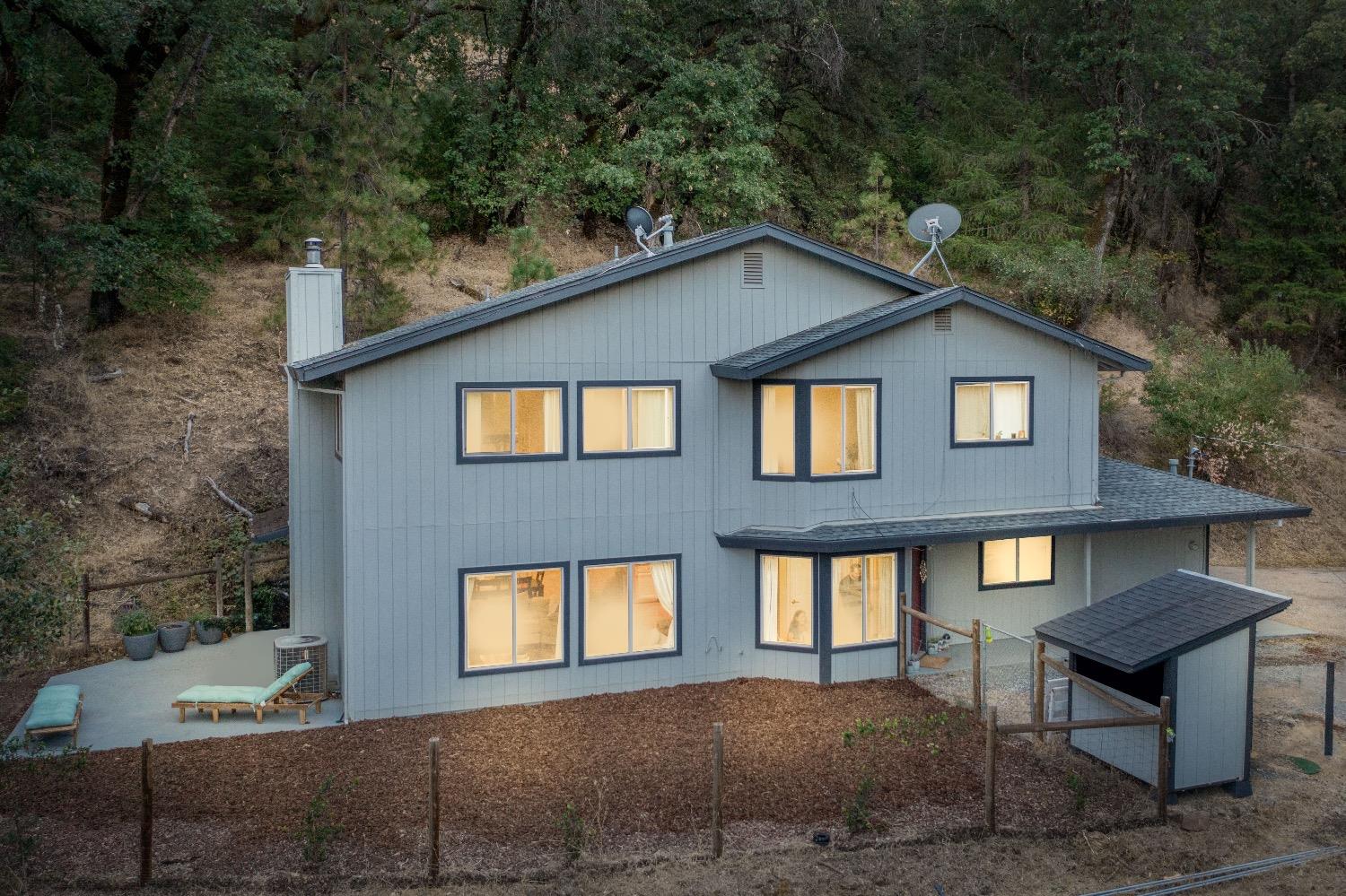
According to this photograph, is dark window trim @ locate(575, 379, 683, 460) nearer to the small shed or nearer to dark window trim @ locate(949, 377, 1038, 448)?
dark window trim @ locate(949, 377, 1038, 448)

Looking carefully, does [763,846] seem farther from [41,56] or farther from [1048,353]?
[41,56]

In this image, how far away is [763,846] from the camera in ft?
29.1

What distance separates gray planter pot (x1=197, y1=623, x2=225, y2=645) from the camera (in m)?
16.2

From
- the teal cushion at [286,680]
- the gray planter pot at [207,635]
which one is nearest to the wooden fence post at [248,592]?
the gray planter pot at [207,635]

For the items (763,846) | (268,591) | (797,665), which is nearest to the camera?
(763,846)

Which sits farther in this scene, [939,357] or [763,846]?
[939,357]

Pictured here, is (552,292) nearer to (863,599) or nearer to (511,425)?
(511,425)

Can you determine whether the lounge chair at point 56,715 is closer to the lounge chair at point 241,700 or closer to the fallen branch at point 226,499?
the lounge chair at point 241,700

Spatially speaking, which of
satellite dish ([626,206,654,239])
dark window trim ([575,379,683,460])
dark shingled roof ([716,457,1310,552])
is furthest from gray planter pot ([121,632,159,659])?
satellite dish ([626,206,654,239])

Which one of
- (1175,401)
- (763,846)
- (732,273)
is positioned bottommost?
(763,846)

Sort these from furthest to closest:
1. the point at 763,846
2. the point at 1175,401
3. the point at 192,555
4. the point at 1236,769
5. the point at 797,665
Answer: the point at 1175,401
the point at 192,555
the point at 797,665
the point at 1236,769
the point at 763,846

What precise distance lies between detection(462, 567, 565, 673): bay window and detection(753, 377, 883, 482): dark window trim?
323 cm

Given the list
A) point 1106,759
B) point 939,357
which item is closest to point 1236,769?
point 1106,759

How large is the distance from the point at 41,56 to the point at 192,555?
11.8 meters
